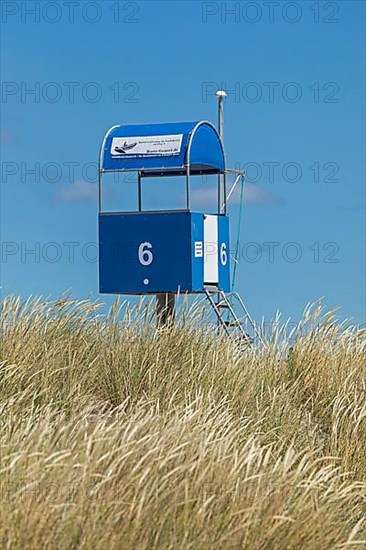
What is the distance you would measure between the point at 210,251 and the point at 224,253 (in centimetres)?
69

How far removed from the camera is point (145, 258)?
14.4m

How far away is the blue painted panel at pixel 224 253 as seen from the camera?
15.4 meters

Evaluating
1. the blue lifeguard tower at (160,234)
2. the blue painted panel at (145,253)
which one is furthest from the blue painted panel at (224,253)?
the blue painted panel at (145,253)

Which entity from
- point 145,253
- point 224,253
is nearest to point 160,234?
point 145,253

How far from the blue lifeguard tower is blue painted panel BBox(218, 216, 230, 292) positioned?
0.06m

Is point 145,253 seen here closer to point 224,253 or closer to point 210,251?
point 210,251

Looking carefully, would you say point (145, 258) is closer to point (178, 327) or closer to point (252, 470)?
point (178, 327)

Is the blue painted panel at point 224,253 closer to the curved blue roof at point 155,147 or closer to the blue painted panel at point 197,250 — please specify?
the blue painted panel at point 197,250

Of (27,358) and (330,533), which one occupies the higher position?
(27,358)

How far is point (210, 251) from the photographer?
14.9 m

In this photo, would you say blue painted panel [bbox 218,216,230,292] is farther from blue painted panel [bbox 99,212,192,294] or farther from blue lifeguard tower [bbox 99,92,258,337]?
blue painted panel [bbox 99,212,192,294]

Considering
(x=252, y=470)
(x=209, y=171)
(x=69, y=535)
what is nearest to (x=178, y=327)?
(x=252, y=470)

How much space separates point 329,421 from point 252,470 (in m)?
3.48

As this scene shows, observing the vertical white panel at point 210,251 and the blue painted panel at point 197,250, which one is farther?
the vertical white panel at point 210,251
